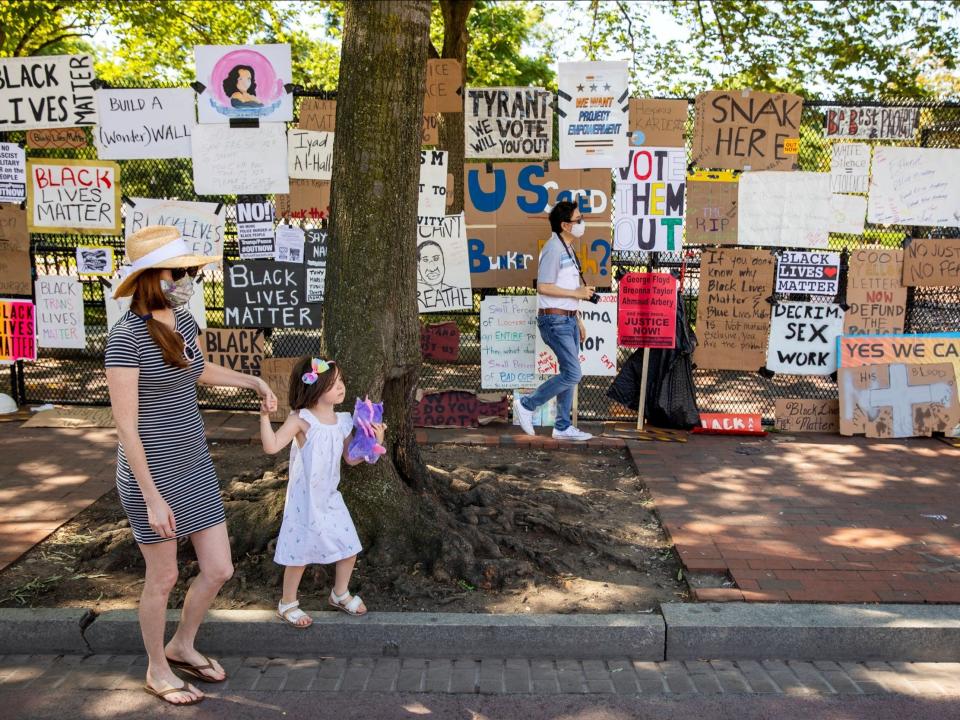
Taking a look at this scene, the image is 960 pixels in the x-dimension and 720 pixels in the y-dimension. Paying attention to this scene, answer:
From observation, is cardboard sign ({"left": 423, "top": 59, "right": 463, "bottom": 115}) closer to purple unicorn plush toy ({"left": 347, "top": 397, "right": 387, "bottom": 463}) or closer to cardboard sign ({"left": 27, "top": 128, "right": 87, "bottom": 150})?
cardboard sign ({"left": 27, "top": 128, "right": 87, "bottom": 150})

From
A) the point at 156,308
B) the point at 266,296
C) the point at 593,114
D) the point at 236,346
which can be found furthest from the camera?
the point at 236,346

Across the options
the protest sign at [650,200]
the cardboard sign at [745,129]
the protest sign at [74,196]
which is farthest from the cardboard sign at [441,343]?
the protest sign at [74,196]

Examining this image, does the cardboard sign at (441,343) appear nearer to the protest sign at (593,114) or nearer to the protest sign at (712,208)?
the protest sign at (593,114)

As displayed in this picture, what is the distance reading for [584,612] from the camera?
437cm

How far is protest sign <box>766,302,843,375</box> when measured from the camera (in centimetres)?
762

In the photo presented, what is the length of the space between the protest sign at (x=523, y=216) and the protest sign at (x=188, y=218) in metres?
2.19

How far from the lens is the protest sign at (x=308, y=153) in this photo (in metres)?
7.40

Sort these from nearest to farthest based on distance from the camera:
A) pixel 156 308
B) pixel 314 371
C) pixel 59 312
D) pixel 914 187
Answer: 1. pixel 156 308
2. pixel 314 371
3. pixel 914 187
4. pixel 59 312

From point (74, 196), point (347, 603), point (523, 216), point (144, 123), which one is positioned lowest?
point (347, 603)

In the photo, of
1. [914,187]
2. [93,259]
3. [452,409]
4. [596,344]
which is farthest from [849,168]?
[93,259]

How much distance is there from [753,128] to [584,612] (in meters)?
4.72

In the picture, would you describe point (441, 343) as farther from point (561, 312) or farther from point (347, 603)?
point (347, 603)

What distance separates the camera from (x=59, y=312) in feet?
26.1

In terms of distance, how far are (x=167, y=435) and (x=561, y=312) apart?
413cm
